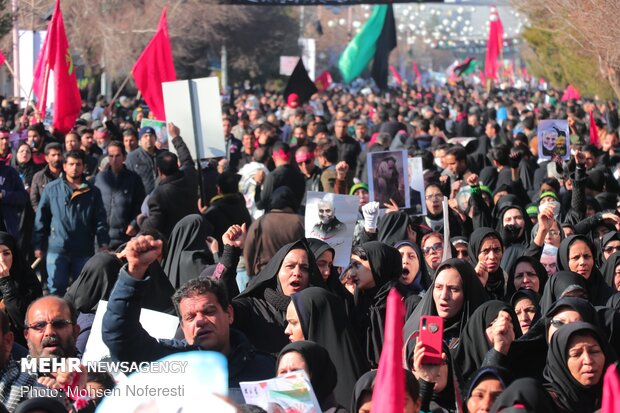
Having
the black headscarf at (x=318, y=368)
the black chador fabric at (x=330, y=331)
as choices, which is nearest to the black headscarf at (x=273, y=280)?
the black chador fabric at (x=330, y=331)

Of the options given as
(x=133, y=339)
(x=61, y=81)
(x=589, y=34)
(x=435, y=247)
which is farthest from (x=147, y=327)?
(x=589, y=34)

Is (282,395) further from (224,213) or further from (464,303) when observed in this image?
(224,213)

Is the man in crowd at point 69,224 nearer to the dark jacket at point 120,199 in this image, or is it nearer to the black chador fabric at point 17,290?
the dark jacket at point 120,199

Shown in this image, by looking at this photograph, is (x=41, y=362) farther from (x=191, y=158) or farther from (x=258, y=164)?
(x=258, y=164)

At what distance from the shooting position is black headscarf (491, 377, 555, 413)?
4.56 meters

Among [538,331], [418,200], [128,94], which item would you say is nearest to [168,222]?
[418,200]

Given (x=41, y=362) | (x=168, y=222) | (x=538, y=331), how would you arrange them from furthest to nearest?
1. (x=168, y=222)
2. (x=538, y=331)
3. (x=41, y=362)

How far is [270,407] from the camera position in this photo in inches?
169

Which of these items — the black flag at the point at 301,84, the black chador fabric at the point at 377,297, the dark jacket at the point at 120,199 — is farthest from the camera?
the black flag at the point at 301,84

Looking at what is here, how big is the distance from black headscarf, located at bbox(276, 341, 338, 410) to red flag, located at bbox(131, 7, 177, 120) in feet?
32.4

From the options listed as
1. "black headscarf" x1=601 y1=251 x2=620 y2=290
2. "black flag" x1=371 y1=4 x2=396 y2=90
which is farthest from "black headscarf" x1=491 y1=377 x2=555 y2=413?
"black flag" x1=371 y1=4 x2=396 y2=90

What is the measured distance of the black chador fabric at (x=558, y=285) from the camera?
714 centimetres

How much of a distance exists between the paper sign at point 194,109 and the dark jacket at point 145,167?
3.87 ft

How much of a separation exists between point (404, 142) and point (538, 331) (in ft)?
35.6
